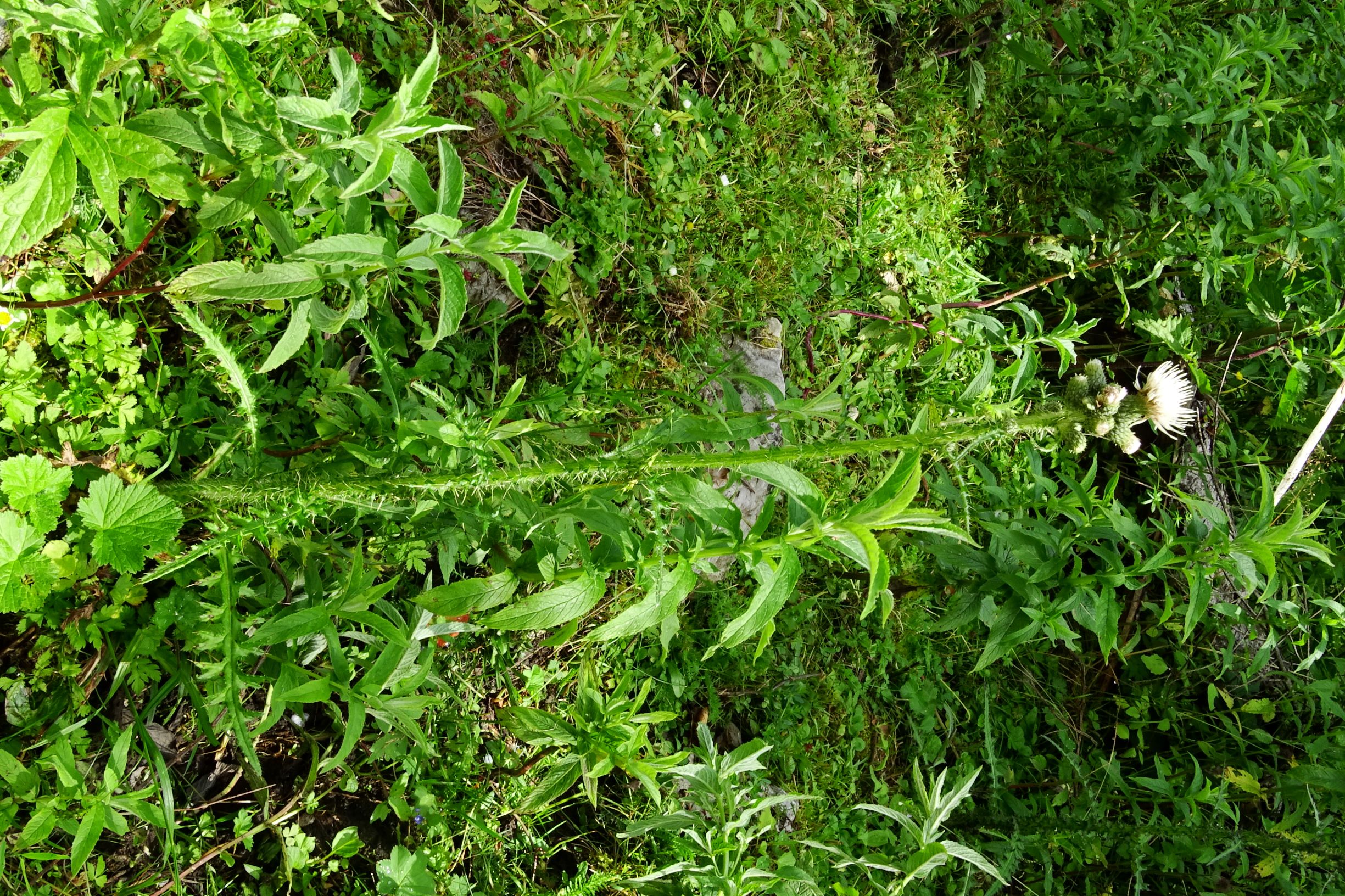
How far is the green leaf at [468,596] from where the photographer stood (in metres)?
1.64

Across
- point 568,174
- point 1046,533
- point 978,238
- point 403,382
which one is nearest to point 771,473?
point 403,382

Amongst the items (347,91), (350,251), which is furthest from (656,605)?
(347,91)

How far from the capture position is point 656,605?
1.58 meters

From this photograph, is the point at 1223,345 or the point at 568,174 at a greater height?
the point at 568,174

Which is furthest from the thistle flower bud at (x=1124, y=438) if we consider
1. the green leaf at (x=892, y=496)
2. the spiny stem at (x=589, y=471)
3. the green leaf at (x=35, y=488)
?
the green leaf at (x=35, y=488)

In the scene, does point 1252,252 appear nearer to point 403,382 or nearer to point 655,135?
point 655,135

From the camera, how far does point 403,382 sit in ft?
7.24

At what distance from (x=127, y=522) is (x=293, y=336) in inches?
17.4

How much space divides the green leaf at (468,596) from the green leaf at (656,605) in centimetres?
22

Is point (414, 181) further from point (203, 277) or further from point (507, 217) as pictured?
point (203, 277)


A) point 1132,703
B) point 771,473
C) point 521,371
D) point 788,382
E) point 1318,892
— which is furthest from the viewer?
point 1132,703

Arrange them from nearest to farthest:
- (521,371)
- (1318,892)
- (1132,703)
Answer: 1. (521,371)
2. (1318,892)
3. (1132,703)

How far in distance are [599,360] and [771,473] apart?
1122mm

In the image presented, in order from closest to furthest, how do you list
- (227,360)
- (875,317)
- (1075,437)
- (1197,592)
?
(227,360) → (1075,437) → (1197,592) → (875,317)
